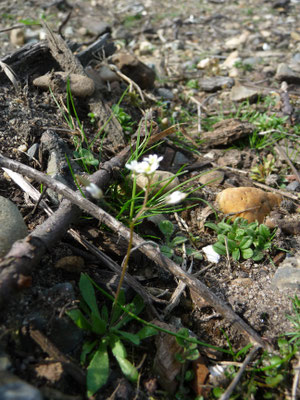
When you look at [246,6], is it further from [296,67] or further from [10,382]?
[10,382]

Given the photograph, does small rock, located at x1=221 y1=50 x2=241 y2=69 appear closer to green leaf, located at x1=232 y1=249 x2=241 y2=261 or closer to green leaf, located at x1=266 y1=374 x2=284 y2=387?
green leaf, located at x1=232 y1=249 x2=241 y2=261

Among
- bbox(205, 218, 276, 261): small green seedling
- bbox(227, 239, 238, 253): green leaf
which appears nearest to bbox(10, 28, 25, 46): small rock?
bbox(205, 218, 276, 261): small green seedling

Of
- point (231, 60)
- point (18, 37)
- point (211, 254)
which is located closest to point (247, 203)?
point (211, 254)

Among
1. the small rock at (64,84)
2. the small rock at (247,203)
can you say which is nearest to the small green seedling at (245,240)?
the small rock at (247,203)

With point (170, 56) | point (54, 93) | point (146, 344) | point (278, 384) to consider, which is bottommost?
point (278, 384)

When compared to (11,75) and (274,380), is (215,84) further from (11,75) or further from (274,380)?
(274,380)

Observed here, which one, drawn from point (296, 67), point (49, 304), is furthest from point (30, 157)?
point (296, 67)

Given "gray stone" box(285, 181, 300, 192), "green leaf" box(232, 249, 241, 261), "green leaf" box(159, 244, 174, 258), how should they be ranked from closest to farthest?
"green leaf" box(159, 244, 174, 258) → "green leaf" box(232, 249, 241, 261) → "gray stone" box(285, 181, 300, 192)
